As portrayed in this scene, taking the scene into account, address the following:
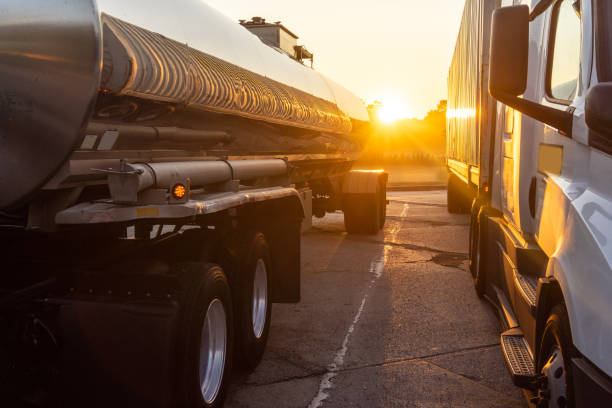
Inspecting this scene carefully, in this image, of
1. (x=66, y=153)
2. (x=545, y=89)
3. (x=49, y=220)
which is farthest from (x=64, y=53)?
(x=545, y=89)

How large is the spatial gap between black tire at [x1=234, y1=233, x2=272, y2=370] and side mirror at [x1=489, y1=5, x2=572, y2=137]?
2.48 metres

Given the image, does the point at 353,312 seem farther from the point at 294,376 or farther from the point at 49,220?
the point at 49,220

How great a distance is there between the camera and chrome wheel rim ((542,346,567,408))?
3.05 metres

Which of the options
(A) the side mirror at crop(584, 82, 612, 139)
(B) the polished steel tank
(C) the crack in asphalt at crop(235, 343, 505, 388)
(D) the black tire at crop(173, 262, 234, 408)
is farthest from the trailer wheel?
(A) the side mirror at crop(584, 82, 612, 139)

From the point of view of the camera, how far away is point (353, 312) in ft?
23.4

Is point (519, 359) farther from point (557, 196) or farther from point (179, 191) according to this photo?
point (179, 191)

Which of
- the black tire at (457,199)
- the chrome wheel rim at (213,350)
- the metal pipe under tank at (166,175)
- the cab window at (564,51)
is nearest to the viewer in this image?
the metal pipe under tank at (166,175)

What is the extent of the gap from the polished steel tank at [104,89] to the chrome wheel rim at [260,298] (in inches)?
45.2

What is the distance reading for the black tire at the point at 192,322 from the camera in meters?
3.65

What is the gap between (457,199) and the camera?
55.4 feet

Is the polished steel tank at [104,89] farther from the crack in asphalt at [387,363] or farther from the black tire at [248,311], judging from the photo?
the crack in asphalt at [387,363]

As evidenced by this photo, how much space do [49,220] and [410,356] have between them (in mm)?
3296

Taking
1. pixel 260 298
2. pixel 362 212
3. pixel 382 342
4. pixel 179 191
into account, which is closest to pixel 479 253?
pixel 382 342

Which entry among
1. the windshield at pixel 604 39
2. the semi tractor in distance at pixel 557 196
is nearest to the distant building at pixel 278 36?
the semi tractor in distance at pixel 557 196
